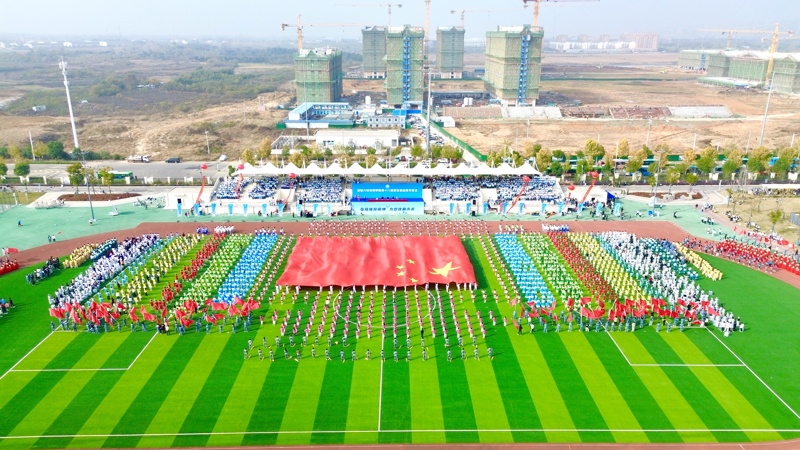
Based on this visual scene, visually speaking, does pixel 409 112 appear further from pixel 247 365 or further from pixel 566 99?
pixel 247 365

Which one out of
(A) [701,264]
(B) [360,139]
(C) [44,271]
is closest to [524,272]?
(A) [701,264]

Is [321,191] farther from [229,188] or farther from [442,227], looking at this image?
[442,227]

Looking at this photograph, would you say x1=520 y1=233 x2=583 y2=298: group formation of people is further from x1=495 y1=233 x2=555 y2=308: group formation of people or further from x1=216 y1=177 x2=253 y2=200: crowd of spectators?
x1=216 y1=177 x2=253 y2=200: crowd of spectators

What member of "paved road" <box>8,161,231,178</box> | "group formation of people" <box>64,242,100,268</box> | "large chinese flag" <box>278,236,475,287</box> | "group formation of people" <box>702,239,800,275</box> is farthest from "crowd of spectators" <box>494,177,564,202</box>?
"group formation of people" <box>64,242,100,268</box>

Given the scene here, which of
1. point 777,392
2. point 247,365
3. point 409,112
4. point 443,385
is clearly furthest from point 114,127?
point 777,392

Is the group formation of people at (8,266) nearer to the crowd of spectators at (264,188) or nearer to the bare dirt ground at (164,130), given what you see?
the crowd of spectators at (264,188)

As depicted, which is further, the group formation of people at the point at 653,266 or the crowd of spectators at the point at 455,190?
the crowd of spectators at the point at 455,190

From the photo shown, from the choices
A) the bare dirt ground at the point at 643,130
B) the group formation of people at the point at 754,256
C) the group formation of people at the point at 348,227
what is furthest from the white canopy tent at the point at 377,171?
the bare dirt ground at the point at 643,130

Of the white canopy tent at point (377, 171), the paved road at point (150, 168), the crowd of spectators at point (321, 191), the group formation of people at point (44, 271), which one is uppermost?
the white canopy tent at point (377, 171)
